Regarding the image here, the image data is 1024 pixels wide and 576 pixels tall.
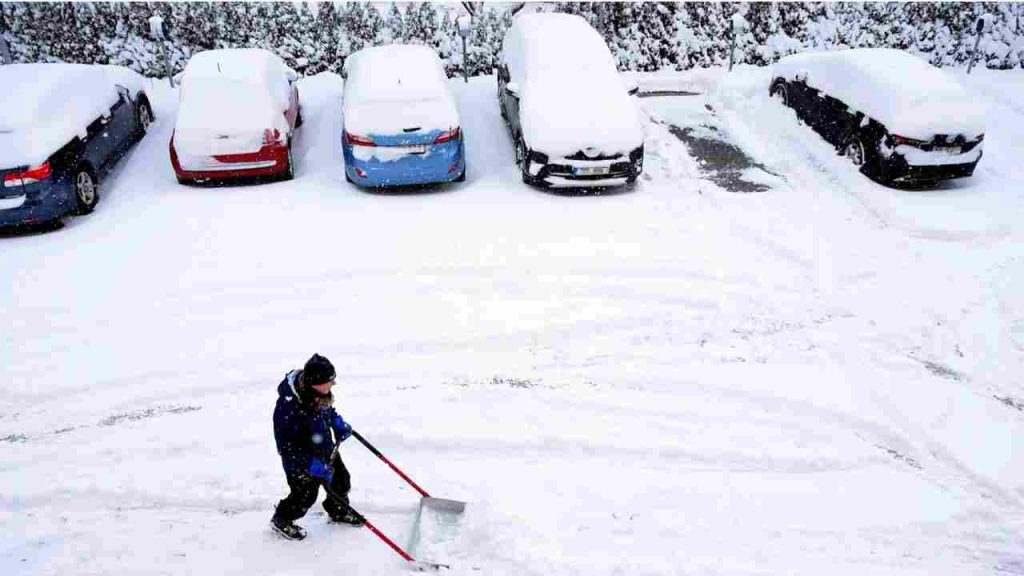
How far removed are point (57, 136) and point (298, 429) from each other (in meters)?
7.17

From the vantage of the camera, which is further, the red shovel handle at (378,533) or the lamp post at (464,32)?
the lamp post at (464,32)

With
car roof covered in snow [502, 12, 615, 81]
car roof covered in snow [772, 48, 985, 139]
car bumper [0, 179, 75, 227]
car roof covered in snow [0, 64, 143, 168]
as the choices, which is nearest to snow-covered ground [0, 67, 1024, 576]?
car bumper [0, 179, 75, 227]

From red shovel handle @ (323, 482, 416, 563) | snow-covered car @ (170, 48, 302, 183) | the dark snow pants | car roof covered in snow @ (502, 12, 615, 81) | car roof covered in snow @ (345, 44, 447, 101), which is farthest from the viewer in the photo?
car roof covered in snow @ (502, 12, 615, 81)

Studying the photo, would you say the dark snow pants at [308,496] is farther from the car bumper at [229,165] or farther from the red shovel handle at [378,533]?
the car bumper at [229,165]

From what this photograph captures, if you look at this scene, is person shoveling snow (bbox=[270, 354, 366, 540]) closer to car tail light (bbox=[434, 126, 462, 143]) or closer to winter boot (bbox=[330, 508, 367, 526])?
winter boot (bbox=[330, 508, 367, 526])

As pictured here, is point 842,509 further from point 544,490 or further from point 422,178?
point 422,178

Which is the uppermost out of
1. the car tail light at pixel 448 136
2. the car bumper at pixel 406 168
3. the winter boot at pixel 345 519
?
the car tail light at pixel 448 136

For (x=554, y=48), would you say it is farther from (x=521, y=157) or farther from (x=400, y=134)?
(x=400, y=134)

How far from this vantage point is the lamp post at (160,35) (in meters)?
11.8

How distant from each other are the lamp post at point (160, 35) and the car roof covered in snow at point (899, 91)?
11.2 meters

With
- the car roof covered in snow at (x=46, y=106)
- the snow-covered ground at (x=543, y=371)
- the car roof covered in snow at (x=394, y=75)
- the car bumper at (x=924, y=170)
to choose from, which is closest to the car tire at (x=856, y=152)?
the snow-covered ground at (x=543, y=371)

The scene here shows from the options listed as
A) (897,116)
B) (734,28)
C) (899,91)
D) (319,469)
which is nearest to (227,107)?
(319,469)

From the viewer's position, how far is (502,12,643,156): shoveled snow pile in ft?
30.0

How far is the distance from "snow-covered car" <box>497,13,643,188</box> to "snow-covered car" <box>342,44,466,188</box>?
3.46 feet
